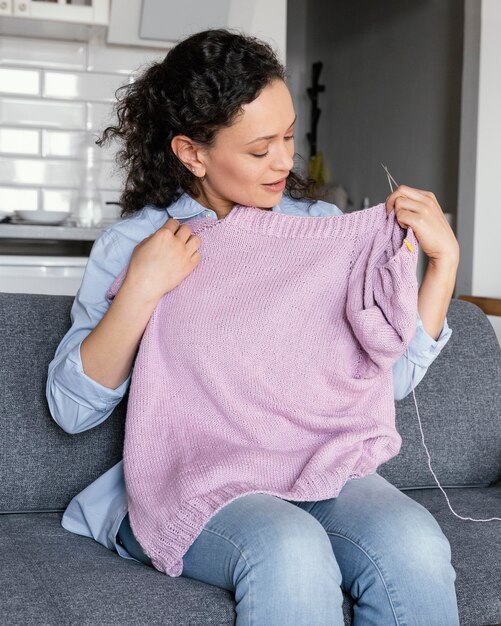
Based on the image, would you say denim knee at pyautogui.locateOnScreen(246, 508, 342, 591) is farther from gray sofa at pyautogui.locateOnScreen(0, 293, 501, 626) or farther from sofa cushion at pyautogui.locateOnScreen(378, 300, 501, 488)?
sofa cushion at pyautogui.locateOnScreen(378, 300, 501, 488)

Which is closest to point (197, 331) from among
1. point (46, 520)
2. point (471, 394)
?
point (46, 520)

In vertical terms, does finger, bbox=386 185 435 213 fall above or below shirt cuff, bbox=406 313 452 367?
above

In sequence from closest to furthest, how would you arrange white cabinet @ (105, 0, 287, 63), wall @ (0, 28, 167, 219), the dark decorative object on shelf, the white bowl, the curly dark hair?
1. the curly dark hair
2. the white bowl
3. white cabinet @ (105, 0, 287, 63)
4. wall @ (0, 28, 167, 219)
5. the dark decorative object on shelf

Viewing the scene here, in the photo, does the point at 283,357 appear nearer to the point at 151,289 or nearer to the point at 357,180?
the point at 151,289

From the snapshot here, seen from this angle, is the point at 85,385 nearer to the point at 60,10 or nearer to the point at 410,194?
the point at 410,194

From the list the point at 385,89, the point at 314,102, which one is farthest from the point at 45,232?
the point at 314,102

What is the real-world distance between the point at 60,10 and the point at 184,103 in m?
2.07

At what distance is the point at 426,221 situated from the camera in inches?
53.4

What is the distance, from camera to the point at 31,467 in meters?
1.56

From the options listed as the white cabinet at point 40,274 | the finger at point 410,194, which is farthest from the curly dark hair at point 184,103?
the white cabinet at point 40,274

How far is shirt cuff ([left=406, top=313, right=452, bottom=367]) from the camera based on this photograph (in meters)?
1.41

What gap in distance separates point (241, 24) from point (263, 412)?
2560 mm

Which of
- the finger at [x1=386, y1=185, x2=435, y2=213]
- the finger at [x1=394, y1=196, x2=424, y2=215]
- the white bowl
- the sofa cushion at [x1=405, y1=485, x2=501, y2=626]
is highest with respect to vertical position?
the finger at [x1=386, y1=185, x2=435, y2=213]

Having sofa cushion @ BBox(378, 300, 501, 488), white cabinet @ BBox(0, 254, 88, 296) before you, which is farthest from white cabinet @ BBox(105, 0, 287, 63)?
sofa cushion @ BBox(378, 300, 501, 488)
